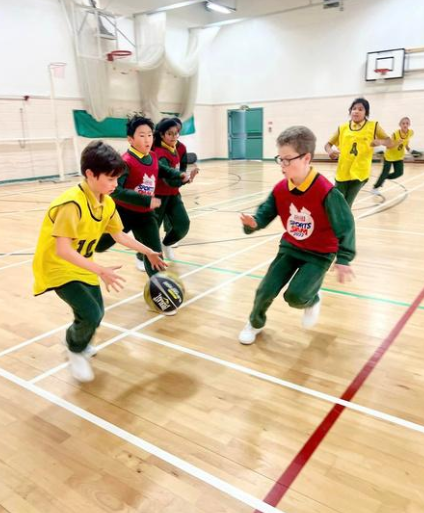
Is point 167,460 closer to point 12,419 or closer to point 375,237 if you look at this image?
point 12,419

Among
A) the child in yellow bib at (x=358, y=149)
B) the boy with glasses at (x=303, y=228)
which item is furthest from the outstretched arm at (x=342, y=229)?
the child in yellow bib at (x=358, y=149)

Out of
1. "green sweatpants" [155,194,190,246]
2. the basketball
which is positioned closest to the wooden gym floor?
the basketball

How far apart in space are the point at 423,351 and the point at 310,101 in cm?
1721

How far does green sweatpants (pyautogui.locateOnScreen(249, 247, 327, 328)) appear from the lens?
2.97 metres

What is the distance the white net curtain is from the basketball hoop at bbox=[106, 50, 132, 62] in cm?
24

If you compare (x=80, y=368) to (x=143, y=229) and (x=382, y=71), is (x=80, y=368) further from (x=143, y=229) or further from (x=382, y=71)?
(x=382, y=71)

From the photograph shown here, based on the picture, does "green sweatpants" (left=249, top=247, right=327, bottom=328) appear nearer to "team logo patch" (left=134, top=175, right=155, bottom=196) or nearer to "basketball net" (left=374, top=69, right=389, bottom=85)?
"team logo patch" (left=134, top=175, right=155, bottom=196)

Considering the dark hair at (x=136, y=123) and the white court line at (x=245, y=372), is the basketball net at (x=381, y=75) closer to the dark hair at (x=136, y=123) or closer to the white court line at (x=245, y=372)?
the dark hair at (x=136, y=123)

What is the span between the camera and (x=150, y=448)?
213cm

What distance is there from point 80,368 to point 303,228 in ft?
5.57

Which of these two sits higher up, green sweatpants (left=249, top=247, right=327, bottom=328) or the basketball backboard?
the basketball backboard

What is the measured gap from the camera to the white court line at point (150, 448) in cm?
182

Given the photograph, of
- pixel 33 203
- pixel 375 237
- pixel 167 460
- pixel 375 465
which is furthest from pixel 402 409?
pixel 33 203

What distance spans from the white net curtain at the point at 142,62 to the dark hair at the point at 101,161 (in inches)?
526
